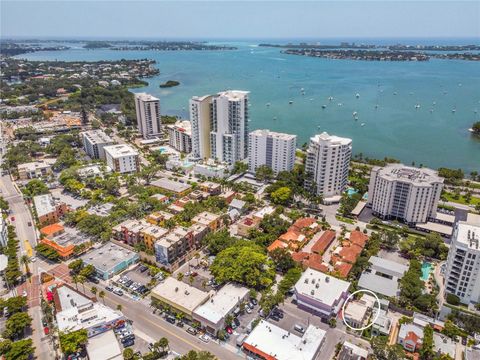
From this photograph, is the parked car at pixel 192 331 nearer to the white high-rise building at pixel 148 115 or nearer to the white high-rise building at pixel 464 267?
the white high-rise building at pixel 464 267

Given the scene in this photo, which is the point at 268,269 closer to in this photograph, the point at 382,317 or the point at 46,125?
the point at 382,317

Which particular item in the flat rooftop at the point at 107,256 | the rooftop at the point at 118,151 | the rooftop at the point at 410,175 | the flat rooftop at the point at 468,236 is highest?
the rooftop at the point at 410,175

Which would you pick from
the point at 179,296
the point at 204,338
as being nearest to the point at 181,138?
the point at 179,296

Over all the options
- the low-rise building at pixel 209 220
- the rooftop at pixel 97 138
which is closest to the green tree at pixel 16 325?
the low-rise building at pixel 209 220

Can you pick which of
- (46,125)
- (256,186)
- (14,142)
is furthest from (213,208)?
(46,125)

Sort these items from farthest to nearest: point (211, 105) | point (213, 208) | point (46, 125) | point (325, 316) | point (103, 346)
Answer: point (46, 125), point (211, 105), point (213, 208), point (325, 316), point (103, 346)

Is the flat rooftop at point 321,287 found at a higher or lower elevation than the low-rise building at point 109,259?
higher
